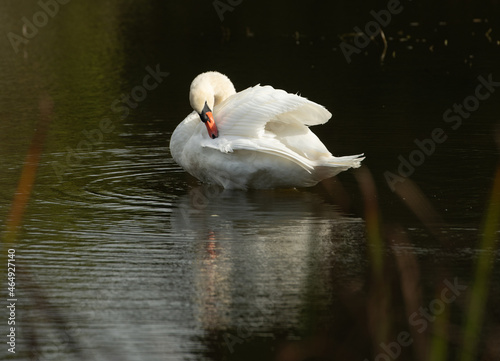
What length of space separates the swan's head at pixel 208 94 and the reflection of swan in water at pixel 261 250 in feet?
2.11

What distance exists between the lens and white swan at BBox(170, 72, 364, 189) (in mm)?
8320

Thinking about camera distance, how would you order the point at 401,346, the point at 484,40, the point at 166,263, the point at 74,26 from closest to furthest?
the point at 401,346
the point at 166,263
the point at 484,40
the point at 74,26

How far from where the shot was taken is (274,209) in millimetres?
8039

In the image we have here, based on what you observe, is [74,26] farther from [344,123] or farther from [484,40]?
[344,123]

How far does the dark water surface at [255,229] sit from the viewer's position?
17.2ft

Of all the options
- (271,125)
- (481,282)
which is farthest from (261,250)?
(271,125)

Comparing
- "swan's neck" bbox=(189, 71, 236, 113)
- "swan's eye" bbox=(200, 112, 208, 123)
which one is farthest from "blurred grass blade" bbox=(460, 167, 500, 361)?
"swan's neck" bbox=(189, 71, 236, 113)

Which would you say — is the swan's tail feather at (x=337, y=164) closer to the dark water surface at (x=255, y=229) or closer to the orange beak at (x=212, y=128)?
the dark water surface at (x=255, y=229)

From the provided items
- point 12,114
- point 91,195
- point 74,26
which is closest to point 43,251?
point 91,195

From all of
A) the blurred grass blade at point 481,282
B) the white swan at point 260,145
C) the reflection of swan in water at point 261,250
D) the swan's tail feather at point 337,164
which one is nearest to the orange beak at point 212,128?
the white swan at point 260,145

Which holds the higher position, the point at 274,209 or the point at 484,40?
the point at 484,40

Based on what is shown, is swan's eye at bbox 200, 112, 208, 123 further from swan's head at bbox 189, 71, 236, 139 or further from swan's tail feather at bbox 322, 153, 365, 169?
swan's tail feather at bbox 322, 153, 365, 169

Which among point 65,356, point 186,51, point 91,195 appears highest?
point 186,51

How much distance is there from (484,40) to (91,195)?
11.8 m
